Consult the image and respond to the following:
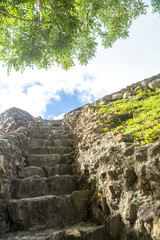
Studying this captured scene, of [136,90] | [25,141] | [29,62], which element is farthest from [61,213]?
[29,62]

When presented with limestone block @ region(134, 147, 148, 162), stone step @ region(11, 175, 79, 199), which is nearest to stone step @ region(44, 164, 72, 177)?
stone step @ region(11, 175, 79, 199)

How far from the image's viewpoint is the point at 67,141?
6.38 meters

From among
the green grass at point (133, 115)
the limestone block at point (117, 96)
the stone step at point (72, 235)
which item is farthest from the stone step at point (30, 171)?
the limestone block at point (117, 96)

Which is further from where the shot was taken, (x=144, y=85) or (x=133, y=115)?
(x=144, y=85)

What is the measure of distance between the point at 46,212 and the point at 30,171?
147 centimetres

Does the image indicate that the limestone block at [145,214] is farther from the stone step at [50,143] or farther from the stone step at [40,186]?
the stone step at [50,143]

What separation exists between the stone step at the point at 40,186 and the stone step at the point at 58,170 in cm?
53

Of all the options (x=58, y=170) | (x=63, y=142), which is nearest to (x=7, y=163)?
Result: (x=58, y=170)

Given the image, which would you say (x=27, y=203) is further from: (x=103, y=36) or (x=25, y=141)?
(x=103, y=36)

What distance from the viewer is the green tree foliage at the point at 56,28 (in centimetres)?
596

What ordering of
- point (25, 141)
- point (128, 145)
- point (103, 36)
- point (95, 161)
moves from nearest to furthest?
1. point (128, 145)
2. point (95, 161)
3. point (25, 141)
4. point (103, 36)

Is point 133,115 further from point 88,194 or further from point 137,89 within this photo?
point 88,194

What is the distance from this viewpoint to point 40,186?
144 inches

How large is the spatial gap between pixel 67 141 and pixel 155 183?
460 cm
